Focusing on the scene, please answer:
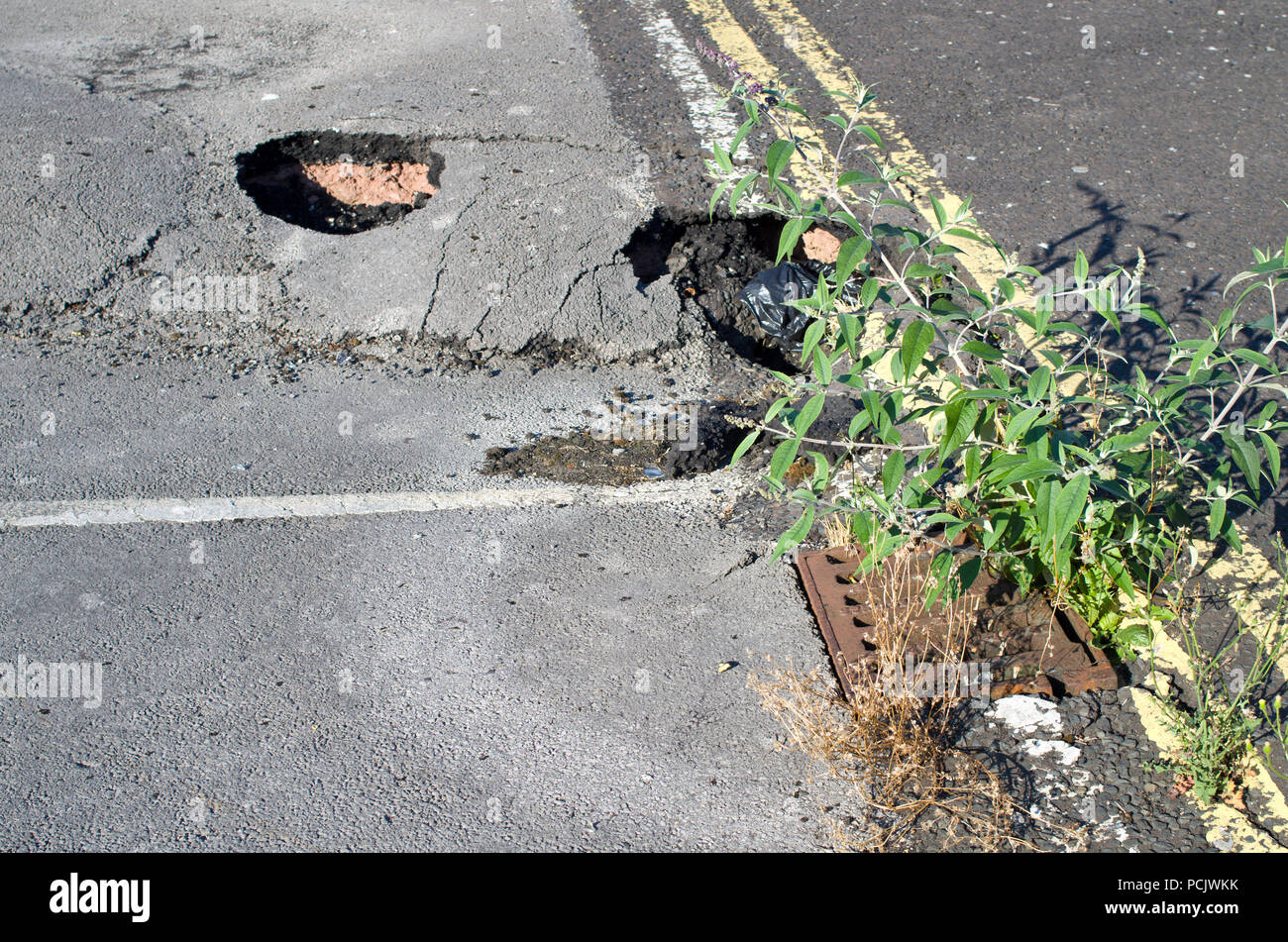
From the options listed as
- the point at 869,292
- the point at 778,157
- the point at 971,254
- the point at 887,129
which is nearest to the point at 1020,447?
the point at 869,292

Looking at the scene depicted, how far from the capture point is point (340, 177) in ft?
17.4

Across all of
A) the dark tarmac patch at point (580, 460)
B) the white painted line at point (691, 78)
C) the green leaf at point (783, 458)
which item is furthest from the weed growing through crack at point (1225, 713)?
the white painted line at point (691, 78)

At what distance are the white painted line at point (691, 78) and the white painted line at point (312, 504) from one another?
8.47 feet

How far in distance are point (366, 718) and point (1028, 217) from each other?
385 cm

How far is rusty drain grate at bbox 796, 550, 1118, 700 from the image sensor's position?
2746mm

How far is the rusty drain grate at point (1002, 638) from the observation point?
2746 mm

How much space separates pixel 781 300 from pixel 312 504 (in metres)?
2.20

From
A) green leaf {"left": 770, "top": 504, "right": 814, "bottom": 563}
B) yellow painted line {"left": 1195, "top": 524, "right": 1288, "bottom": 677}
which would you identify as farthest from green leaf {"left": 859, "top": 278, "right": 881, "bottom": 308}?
yellow painted line {"left": 1195, "top": 524, "right": 1288, "bottom": 677}

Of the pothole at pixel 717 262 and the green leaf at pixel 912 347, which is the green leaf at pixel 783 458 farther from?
the pothole at pixel 717 262

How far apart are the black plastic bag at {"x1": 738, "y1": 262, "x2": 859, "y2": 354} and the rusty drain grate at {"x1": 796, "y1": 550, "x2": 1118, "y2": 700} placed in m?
→ 1.57

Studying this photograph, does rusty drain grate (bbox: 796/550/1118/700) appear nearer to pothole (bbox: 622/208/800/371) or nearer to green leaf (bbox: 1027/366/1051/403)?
green leaf (bbox: 1027/366/1051/403)

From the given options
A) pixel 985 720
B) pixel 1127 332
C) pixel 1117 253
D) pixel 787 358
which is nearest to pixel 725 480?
pixel 787 358

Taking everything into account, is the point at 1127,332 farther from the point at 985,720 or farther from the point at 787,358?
the point at 985,720

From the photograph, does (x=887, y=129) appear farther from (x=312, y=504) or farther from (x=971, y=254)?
(x=312, y=504)
